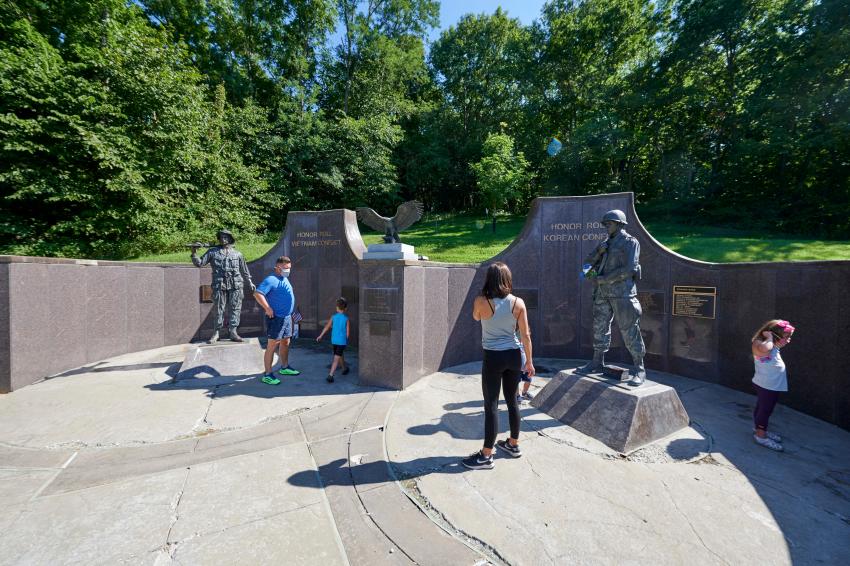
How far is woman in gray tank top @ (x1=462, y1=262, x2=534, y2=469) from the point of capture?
3.37 m

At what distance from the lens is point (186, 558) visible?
239cm

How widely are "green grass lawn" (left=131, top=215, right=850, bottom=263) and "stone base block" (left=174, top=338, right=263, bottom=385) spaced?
6.83 metres

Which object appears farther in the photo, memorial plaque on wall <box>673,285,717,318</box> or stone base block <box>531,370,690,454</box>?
memorial plaque on wall <box>673,285,717,318</box>

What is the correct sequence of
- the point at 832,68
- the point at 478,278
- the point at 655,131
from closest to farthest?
1. the point at 478,278
2. the point at 832,68
3. the point at 655,131

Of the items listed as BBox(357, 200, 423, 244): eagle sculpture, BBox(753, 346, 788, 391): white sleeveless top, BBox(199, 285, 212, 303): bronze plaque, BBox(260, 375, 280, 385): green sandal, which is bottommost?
BBox(260, 375, 280, 385): green sandal

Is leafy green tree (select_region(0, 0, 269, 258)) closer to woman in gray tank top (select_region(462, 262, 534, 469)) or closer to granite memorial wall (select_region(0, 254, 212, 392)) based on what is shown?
granite memorial wall (select_region(0, 254, 212, 392))

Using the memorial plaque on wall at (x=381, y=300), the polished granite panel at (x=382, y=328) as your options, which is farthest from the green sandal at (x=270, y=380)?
the memorial plaque on wall at (x=381, y=300)

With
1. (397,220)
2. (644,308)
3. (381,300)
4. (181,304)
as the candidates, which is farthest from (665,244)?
(181,304)

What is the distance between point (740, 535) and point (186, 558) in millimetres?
4093

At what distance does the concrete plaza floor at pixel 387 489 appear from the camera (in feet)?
8.28

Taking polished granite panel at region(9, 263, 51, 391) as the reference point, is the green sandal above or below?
below

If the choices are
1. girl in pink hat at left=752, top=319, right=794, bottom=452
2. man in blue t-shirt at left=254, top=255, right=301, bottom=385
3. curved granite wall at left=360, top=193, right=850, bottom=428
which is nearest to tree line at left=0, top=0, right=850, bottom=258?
man in blue t-shirt at left=254, top=255, right=301, bottom=385

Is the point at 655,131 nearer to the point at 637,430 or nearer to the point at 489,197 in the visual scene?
the point at 489,197

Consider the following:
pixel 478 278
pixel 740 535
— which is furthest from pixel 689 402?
pixel 478 278
